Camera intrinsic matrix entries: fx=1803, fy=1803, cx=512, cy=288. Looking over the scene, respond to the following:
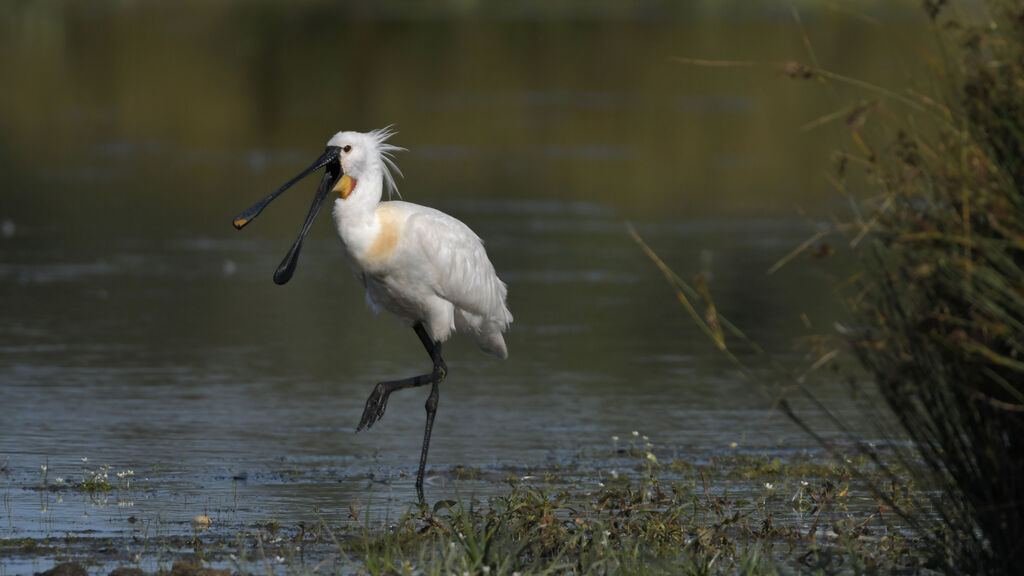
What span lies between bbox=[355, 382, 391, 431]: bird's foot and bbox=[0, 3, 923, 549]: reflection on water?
0.25m

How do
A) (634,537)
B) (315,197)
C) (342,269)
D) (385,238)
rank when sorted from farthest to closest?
(342,269) < (315,197) < (385,238) < (634,537)

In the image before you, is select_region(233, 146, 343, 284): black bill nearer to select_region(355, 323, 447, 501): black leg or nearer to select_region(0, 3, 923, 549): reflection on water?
select_region(355, 323, 447, 501): black leg

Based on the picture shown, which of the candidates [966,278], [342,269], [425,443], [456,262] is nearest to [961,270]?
[966,278]

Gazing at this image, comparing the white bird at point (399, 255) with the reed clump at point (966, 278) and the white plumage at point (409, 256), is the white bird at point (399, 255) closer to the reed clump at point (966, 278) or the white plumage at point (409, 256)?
the white plumage at point (409, 256)

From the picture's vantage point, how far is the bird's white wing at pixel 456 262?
9.82 meters

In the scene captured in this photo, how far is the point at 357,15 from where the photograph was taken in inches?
2079

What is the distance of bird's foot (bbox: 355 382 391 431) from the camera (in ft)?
32.2

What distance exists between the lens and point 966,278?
5879 mm

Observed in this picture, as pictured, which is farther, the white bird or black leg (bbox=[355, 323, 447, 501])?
black leg (bbox=[355, 323, 447, 501])

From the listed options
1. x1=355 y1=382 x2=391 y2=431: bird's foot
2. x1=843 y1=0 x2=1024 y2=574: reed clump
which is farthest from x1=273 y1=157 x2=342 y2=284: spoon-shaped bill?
x1=843 y1=0 x2=1024 y2=574: reed clump

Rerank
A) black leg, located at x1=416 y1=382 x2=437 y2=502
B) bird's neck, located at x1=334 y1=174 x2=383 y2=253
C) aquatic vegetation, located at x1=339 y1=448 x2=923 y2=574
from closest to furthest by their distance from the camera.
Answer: aquatic vegetation, located at x1=339 y1=448 x2=923 y2=574 < black leg, located at x1=416 y1=382 x2=437 y2=502 < bird's neck, located at x1=334 y1=174 x2=383 y2=253

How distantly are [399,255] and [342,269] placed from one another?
7.65 metres

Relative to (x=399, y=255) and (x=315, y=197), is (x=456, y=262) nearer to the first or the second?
(x=399, y=255)

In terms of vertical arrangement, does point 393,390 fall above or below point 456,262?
below
